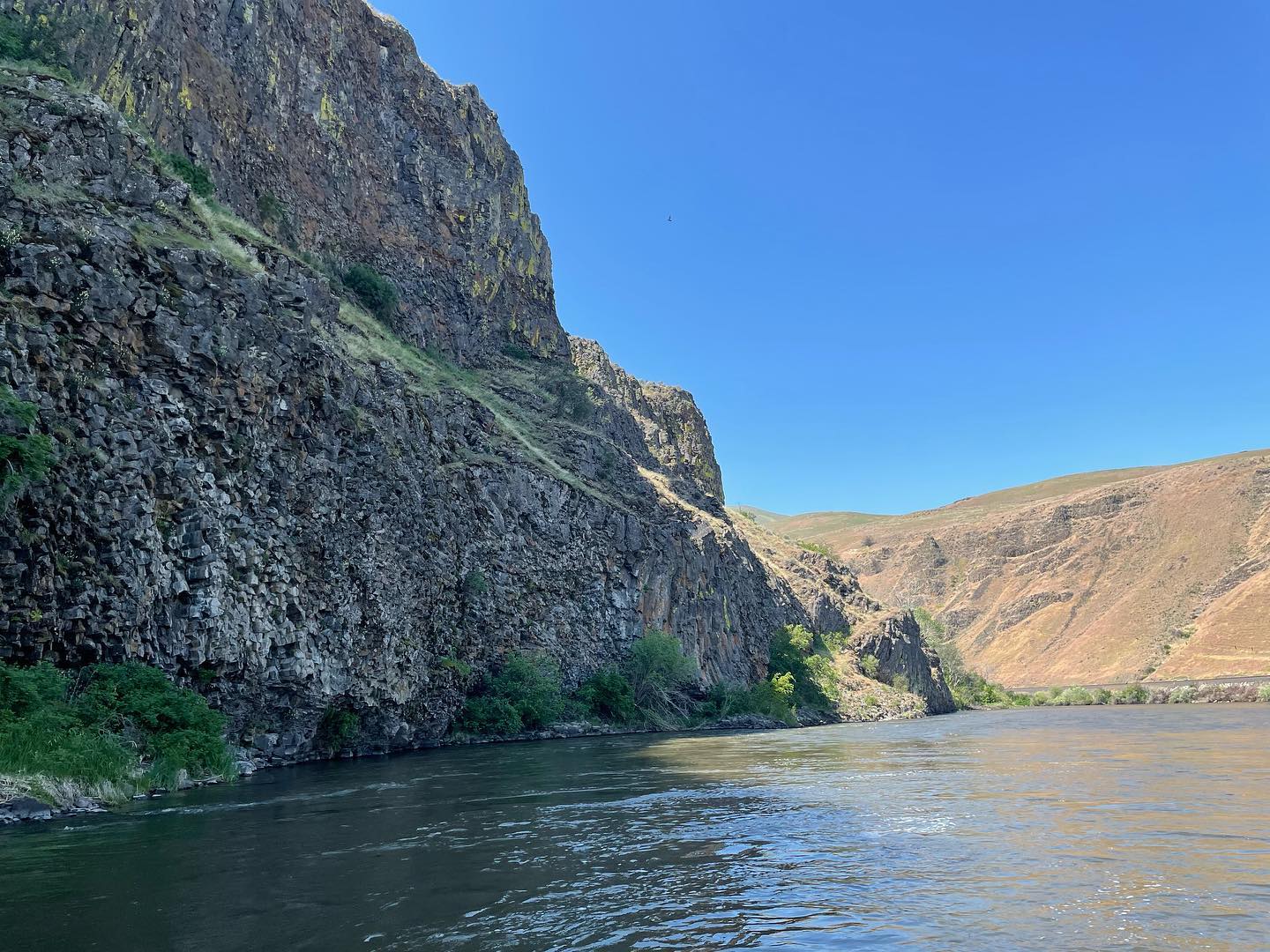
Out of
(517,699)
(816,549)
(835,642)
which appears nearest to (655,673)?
(517,699)

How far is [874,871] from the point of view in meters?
15.7

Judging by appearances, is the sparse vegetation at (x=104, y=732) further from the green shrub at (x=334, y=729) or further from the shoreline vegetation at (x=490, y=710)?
the green shrub at (x=334, y=729)

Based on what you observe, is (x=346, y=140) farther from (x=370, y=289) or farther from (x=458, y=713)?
(x=458, y=713)

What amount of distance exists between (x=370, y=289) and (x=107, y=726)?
55.2 meters

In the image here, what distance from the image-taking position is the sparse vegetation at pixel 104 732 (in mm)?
22953

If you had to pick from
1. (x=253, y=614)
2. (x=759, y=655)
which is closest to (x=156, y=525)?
(x=253, y=614)

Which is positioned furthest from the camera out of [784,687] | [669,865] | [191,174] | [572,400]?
[572,400]

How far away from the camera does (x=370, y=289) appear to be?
7588 cm

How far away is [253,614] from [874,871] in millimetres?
28491

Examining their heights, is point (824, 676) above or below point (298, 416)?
below

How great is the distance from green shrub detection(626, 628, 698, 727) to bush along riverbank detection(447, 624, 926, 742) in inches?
2.8

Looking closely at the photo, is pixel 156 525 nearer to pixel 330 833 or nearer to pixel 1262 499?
pixel 330 833

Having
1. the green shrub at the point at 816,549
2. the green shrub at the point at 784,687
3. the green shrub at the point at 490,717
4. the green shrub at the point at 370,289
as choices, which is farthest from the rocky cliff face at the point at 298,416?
the green shrub at the point at 816,549

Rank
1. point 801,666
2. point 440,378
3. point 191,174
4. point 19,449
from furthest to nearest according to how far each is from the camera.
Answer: point 801,666, point 440,378, point 191,174, point 19,449
